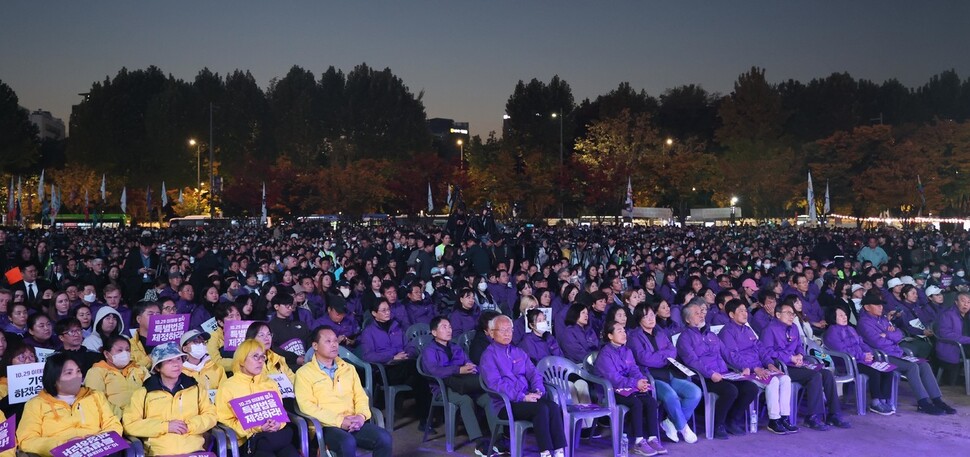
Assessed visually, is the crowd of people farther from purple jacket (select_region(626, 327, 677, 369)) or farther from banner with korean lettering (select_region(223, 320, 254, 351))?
banner with korean lettering (select_region(223, 320, 254, 351))

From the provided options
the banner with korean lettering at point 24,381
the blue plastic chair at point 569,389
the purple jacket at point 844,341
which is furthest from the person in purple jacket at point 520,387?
the purple jacket at point 844,341

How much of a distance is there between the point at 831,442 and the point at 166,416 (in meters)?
5.62

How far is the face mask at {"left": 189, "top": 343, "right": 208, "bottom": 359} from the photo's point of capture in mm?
5562

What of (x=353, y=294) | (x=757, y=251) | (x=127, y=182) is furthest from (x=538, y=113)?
(x=353, y=294)

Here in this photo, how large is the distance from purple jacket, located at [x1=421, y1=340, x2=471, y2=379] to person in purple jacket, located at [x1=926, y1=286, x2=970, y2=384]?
6.10 m

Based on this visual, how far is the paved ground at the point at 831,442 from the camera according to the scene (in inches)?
262

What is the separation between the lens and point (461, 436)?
7.20 m

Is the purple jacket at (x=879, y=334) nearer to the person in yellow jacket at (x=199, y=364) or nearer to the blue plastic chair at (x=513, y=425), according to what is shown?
the blue plastic chair at (x=513, y=425)

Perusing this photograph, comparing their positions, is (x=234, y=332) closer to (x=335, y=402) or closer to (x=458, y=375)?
(x=335, y=402)

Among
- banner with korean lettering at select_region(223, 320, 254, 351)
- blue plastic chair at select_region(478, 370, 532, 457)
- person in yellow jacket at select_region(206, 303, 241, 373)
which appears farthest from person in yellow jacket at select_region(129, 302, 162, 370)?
blue plastic chair at select_region(478, 370, 532, 457)

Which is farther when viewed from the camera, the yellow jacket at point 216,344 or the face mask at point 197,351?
the yellow jacket at point 216,344

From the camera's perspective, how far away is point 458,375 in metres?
6.78

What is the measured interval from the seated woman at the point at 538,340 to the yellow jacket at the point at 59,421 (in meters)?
3.69

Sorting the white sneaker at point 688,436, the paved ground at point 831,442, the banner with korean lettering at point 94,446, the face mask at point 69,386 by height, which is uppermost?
the face mask at point 69,386
